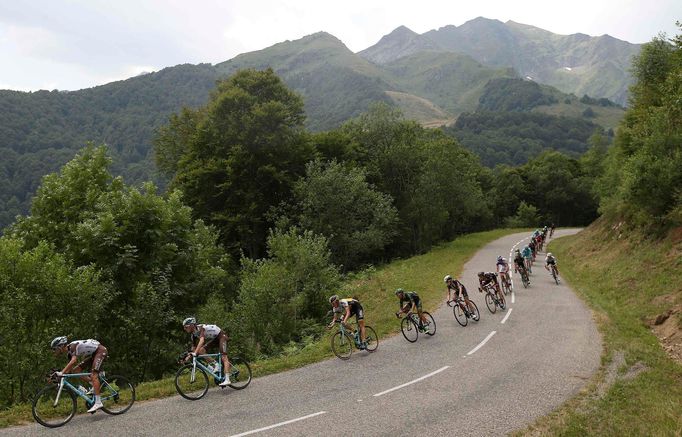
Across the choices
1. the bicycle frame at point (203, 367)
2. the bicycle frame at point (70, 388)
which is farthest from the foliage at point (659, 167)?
the bicycle frame at point (70, 388)

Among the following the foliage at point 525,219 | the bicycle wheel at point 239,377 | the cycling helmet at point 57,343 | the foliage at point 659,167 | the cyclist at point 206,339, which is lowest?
the foliage at point 525,219

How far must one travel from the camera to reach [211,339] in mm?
12922

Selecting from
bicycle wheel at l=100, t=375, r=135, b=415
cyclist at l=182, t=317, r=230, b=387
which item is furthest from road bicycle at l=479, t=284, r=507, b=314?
bicycle wheel at l=100, t=375, r=135, b=415

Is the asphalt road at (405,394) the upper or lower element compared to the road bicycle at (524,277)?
upper

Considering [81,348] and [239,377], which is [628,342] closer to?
[239,377]

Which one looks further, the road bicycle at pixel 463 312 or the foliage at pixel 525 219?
the foliage at pixel 525 219

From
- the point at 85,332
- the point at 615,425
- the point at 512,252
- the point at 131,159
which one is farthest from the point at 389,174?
the point at 131,159

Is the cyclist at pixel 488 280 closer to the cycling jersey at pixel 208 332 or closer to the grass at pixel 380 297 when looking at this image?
the grass at pixel 380 297

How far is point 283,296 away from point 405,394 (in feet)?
41.7

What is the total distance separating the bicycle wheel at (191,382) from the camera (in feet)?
39.3

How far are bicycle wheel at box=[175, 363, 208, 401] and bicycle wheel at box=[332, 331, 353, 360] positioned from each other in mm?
4750

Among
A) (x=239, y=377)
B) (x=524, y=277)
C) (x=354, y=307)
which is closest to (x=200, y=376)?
(x=239, y=377)

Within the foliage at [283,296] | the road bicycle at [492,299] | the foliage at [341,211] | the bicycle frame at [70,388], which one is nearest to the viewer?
the bicycle frame at [70,388]

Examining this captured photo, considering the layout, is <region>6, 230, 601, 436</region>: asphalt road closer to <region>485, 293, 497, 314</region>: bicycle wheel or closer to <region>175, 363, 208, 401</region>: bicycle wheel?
<region>175, 363, 208, 401</region>: bicycle wheel
